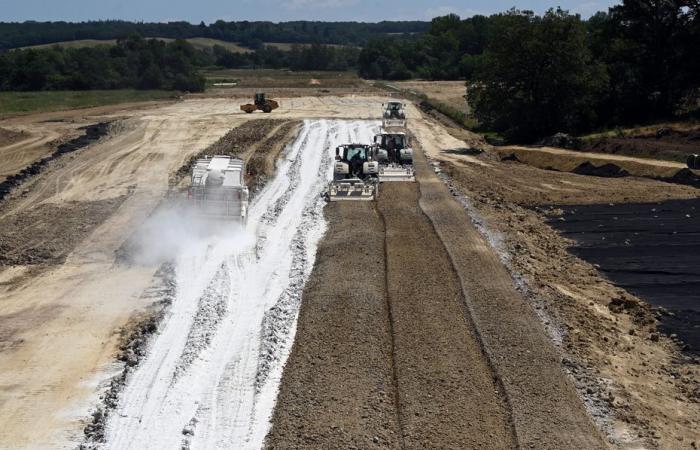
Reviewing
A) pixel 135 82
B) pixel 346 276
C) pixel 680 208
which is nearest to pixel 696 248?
pixel 680 208

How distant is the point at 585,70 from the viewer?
50.9 meters

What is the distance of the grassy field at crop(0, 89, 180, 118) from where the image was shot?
73812mm

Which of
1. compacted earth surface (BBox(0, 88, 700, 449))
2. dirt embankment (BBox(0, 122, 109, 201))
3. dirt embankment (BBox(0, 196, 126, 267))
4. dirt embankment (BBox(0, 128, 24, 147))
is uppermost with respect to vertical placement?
compacted earth surface (BBox(0, 88, 700, 449))

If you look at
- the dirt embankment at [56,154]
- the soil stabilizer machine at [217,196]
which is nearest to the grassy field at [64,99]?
the dirt embankment at [56,154]

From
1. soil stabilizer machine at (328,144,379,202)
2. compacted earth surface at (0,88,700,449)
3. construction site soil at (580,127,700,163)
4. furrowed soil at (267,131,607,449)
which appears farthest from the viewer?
construction site soil at (580,127,700,163)

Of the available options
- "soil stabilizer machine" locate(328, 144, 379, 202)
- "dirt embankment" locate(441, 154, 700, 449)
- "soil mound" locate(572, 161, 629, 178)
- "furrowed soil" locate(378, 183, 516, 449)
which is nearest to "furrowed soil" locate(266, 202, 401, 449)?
"furrowed soil" locate(378, 183, 516, 449)

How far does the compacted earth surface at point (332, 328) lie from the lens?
13664 mm

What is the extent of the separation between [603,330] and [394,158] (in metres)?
22.8

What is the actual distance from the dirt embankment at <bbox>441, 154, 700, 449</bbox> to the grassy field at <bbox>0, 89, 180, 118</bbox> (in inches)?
2032

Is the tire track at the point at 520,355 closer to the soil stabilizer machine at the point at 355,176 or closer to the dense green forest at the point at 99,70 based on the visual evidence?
the soil stabilizer machine at the point at 355,176

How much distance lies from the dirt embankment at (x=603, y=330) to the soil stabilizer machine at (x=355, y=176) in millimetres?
4033

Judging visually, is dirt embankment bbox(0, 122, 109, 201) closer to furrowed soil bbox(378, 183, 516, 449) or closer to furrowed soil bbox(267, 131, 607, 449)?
furrowed soil bbox(267, 131, 607, 449)

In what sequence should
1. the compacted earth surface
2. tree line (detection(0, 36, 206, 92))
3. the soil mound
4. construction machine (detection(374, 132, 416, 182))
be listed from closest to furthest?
the compacted earth surface, construction machine (detection(374, 132, 416, 182)), the soil mound, tree line (detection(0, 36, 206, 92))

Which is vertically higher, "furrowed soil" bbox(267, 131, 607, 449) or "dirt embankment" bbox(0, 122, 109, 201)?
"furrowed soil" bbox(267, 131, 607, 449)
